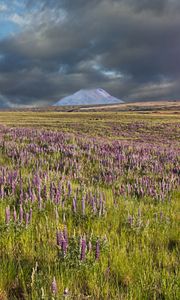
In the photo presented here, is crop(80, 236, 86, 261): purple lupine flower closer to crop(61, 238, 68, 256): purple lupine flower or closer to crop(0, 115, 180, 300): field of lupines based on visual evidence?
crop(0, 115, 180, 300): field of lupines

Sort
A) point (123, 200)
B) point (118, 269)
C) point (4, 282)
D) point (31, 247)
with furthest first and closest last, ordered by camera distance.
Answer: point (123, 200) < point (31, 247) < point (118, 269) < point (4, 282)

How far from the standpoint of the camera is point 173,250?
3959mm

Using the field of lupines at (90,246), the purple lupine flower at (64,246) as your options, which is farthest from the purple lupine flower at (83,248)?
the purple lupine flower at (64,246)

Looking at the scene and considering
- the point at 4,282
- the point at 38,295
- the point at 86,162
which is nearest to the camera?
the point at 38,295

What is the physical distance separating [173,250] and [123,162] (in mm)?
6583

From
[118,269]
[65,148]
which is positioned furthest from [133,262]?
[65,148]

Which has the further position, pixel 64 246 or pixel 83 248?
pixel 64 246

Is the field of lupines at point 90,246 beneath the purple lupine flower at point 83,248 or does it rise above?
beneath

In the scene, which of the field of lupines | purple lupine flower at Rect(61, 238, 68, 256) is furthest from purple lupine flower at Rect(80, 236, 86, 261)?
purple lupine flower at Rect(61, 238, 68, 256)

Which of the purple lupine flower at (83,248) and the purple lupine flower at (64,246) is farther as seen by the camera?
the purple lupine flower at (64,246)

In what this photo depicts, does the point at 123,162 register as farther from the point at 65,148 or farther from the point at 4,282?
the point at 4,282

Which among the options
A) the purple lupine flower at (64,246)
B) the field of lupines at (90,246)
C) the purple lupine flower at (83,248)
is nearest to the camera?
the field of lupines at (90,246)

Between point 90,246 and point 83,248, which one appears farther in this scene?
point 90,246

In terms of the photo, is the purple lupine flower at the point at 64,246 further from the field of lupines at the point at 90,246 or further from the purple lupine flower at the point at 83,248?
the purple lupine flower at the point at 83,248
